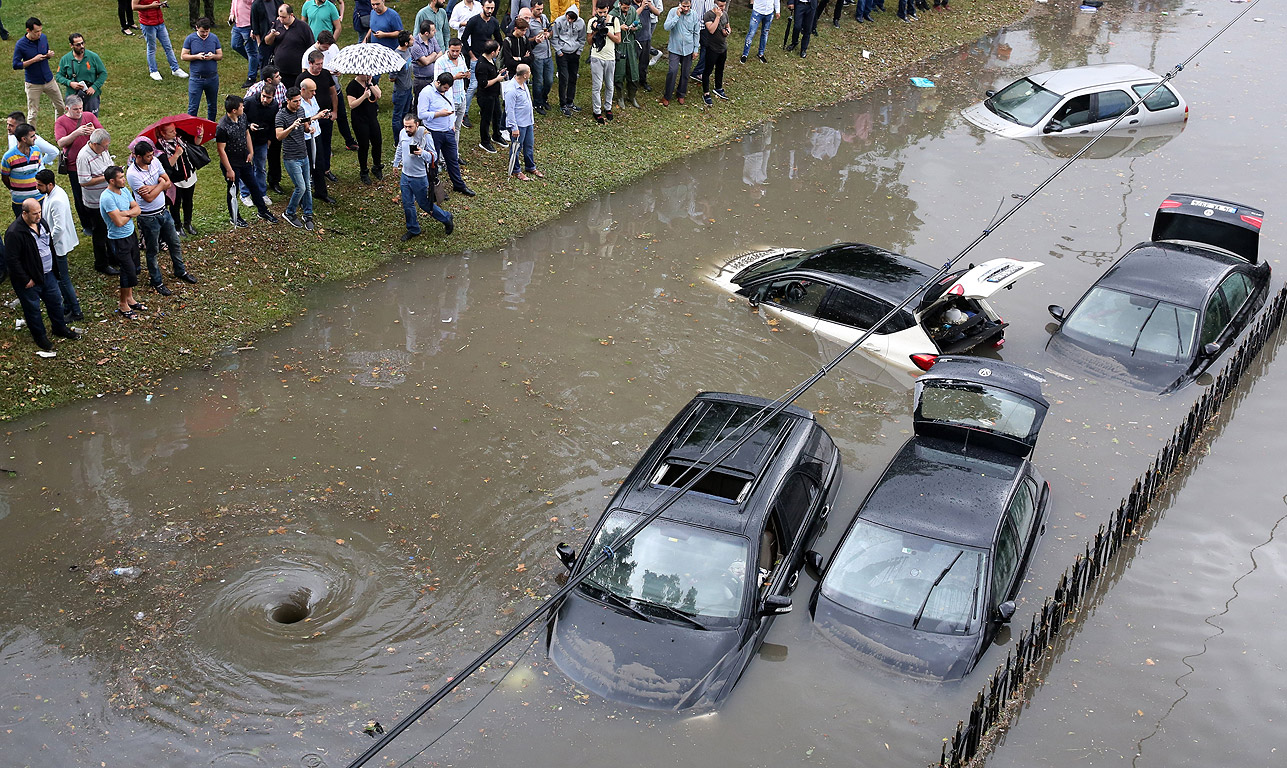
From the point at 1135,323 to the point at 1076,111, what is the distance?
939 centimetres

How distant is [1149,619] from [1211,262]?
6.68 m

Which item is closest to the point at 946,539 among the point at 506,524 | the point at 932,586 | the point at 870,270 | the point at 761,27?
the point at 932,586

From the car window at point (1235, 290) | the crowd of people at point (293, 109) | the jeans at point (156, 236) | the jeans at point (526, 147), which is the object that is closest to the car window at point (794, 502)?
the car window at point (1235, 290)

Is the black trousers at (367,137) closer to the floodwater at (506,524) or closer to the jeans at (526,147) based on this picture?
the jeans at (526,147)

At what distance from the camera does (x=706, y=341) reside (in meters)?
14.0

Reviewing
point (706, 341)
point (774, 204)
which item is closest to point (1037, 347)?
point (706, 341)

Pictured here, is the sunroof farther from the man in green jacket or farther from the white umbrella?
the man in green jacket

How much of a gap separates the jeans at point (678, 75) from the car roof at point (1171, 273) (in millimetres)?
10022

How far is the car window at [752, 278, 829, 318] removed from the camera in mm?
13867

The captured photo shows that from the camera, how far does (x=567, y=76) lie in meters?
20.0

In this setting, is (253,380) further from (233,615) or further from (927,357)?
(927,357)

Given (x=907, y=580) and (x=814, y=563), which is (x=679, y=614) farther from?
(x=907, y=580)

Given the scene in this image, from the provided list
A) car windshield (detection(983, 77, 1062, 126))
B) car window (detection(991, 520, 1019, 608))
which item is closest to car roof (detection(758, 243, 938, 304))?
car window (detection(991, 520, 1019, 608))

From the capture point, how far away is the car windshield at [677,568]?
8914 mm
